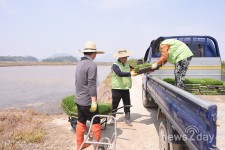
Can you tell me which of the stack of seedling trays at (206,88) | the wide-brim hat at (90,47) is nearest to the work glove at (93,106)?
the wide-brim hat at (90,47)

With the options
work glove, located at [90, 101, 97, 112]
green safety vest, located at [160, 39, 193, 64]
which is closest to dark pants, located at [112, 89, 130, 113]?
green safety vest, located at [160, 39, 193, 64]

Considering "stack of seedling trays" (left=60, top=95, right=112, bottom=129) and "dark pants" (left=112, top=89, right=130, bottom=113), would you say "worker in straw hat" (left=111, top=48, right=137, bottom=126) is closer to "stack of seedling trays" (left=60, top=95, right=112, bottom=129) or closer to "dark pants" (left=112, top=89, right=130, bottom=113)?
"dark pants" (left=112, top=89, right=130, bottom=113)

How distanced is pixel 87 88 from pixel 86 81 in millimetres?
129

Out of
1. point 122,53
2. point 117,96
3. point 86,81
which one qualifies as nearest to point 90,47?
point 86,81

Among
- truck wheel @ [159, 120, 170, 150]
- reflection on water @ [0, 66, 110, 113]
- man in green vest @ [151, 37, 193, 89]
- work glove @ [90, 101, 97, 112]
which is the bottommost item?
reflection on water @ [0, 66, 110, 113]

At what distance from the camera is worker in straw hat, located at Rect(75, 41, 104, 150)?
14.5 ft

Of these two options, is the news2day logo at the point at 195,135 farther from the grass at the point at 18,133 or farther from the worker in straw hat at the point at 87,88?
the grass at the point at 18,133

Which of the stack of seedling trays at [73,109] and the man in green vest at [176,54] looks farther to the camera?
the stack of seedling trays at [73,109]

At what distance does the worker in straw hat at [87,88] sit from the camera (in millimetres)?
4434

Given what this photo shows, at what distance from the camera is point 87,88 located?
4562 millimetres

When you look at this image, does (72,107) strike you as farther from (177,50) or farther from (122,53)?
(177,50)

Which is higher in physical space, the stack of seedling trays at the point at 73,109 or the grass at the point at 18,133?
the stack of seedling trays at the point at 73,109

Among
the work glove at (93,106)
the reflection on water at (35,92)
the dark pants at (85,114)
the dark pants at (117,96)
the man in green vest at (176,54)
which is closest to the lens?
the work glove at (93,106)

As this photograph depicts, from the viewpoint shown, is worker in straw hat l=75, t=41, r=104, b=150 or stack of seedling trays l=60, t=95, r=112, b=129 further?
stack of seedling trays l=60, t=95, r=112, b=129
